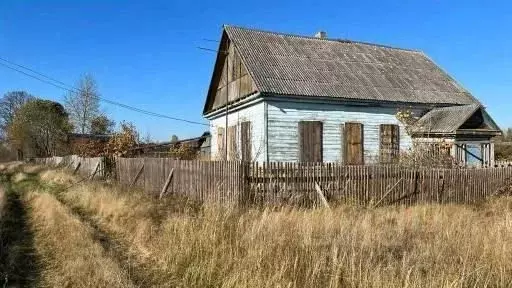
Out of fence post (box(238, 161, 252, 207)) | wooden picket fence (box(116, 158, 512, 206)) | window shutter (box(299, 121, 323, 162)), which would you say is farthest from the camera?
window shutter (box(299, 121, 323, 162))

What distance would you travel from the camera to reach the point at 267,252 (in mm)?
6301

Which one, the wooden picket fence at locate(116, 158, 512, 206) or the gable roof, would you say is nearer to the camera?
the wooden picket fence at locate(116, 158, 512, 206)

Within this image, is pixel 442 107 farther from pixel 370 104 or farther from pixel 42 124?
pixel 42 124

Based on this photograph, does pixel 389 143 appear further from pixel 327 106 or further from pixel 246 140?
pixel 246 140

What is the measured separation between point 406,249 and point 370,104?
568 inches

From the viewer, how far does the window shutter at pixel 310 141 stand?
1950 cm

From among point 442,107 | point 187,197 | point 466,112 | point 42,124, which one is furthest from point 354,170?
point 42,124

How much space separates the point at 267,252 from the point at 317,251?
69cm

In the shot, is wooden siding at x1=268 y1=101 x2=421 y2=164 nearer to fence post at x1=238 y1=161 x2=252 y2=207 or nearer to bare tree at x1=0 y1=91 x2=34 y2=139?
fence post at x1=238 y1=161 x2=252 y2=207

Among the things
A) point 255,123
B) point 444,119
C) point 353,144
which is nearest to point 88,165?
point 255,123

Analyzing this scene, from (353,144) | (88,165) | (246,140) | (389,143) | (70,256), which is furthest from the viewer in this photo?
(88,165)

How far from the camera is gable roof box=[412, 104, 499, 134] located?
1994cm

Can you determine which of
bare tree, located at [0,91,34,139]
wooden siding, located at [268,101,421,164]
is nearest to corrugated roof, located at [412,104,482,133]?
wooden siding, located at [268,101,421,164]

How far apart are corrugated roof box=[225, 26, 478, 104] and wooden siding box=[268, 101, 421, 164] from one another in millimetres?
604
